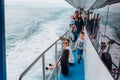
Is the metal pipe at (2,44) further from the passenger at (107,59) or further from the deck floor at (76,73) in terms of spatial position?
the deck floor at (76,73)

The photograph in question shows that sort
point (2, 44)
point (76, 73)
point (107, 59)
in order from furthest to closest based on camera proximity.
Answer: point (76, 73) < point (107, 59) < point (2, 44)

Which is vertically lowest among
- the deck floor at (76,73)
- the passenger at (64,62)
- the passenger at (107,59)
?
the deck floor at (76,73)

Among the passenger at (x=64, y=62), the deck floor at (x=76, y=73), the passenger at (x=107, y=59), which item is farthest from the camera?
the deck floor at (x=76, y=73)

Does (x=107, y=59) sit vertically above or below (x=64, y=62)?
above

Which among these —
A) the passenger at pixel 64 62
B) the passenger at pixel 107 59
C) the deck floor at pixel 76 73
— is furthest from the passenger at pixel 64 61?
the passenger at pixel 107 59

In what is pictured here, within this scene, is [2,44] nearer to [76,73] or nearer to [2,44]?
[2,44]

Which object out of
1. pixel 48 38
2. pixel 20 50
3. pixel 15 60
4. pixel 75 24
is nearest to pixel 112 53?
pixel 75 24

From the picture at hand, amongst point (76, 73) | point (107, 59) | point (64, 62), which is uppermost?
point (107, 59)

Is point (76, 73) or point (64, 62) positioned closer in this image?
point (64, 62)

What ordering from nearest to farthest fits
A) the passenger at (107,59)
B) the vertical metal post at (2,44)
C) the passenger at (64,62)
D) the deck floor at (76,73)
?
the vertical metal post at (2,44) < the passenger at (107,59) < the passenger at (64,62) < the deck floor at (76,73)

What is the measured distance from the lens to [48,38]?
13289mm

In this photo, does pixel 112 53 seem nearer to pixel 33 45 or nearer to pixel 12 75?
pixel 12 75

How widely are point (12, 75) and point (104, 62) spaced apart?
6.02m

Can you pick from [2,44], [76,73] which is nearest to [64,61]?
[76,73]
